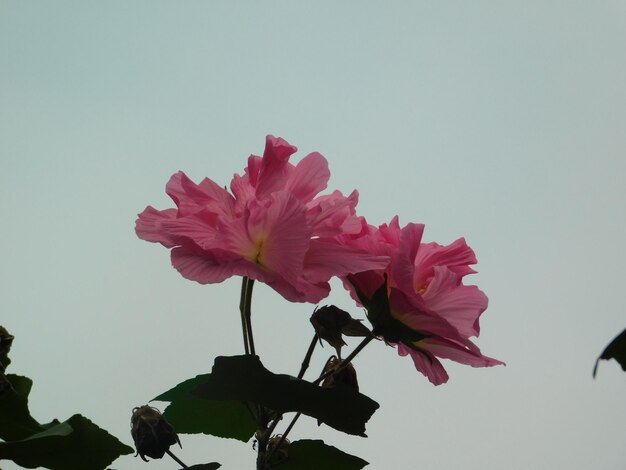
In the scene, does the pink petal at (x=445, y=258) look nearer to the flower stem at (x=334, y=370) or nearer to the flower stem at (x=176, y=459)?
the flower stem at (x=334, y=370)

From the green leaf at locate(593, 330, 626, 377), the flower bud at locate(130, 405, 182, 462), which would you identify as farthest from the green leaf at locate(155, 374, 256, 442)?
the green leaf at locate(593, 330, 626, 377)

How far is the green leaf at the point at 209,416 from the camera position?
44.0 inches

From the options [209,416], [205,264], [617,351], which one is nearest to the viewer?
[617,351]

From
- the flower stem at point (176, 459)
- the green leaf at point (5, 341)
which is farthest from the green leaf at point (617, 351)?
the green leaf at point (5, 341)

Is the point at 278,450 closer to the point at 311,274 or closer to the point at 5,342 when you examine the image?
the point at 311,274

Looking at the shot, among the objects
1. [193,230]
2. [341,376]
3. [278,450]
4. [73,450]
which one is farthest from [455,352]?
[73,450]

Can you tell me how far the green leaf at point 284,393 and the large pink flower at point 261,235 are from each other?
0.31 ft

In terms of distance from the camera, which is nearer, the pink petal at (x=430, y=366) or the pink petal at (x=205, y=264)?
the pink petal at (x=205, y=264)

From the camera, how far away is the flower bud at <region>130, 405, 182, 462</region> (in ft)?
3.45

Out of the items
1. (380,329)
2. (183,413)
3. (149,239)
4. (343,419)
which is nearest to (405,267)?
(380,329)

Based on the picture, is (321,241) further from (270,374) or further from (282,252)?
(270,374)

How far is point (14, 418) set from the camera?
3.09 ft

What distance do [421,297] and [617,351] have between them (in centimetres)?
36

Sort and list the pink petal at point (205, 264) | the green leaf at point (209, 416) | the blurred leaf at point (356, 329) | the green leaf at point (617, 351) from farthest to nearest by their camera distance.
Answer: the green leaf at point (209, 416), the blurred leaf at point (356, 329), the pink petal at point (205, 264), the green leaf at point (617, 351)
